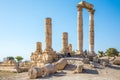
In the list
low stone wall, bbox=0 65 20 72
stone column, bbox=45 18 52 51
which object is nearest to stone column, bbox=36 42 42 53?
stone column, bbox=45 18 52 51

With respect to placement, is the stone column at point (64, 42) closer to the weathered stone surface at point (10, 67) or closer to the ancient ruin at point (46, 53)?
the ancient ruin at point (46, 53)

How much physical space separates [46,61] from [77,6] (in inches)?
427

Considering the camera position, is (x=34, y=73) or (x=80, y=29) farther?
(x=80, y=29)

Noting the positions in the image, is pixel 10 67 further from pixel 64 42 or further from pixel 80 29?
pixel 80 29

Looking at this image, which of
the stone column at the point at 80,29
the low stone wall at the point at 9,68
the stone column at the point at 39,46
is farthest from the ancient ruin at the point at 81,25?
the low stone wall at the point at 9,68

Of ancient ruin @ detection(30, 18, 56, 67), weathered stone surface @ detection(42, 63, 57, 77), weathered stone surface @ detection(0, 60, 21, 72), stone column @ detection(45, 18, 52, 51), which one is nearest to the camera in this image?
weathered stone surface @ detection(42, 63, 57, 77)

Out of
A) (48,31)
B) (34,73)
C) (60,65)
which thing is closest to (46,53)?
(48,31)

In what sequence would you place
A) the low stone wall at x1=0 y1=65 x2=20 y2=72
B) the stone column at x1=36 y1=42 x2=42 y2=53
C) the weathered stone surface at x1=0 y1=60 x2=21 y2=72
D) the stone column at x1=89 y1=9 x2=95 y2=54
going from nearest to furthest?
the low stone wall at x1=0 y1=65 x2=20 y2=72, the weathered stone surface at x1=0 y1=60 x2=21 y2=72, the stone column at x1=36 y1=42 x2=42 y2=53, the stone column at x1=89 y1=9 x2=95 y2=54

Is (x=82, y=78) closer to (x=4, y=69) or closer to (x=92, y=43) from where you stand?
(x=4, y=69)

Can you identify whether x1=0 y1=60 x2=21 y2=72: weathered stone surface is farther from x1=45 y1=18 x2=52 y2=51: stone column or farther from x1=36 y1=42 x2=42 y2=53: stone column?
x1=45 y1=18 x2=52 y2=51: stone column

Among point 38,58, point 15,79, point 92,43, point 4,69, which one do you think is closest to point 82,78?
point 15,79

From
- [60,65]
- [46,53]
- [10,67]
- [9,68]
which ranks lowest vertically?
[9,68]

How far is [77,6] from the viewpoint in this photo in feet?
99.2

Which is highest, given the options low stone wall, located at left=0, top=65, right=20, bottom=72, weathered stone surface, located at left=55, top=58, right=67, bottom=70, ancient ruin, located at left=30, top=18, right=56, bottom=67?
ancient ruin, located at left=30, top=18, right=56, bottom=67
